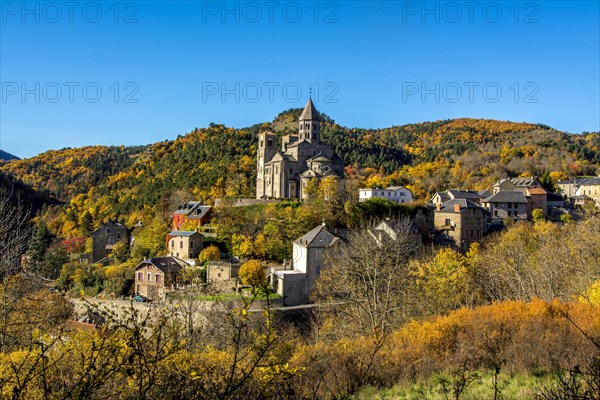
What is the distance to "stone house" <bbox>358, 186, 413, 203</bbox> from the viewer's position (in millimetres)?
57000

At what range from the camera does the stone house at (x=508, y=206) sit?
50.7 metres

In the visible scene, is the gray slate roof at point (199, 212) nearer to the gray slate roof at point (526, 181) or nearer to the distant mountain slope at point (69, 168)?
the gray slate roof at point (526, 181)

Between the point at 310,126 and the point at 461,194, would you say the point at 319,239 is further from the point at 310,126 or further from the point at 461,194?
the point at 310,126

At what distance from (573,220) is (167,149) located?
234ft

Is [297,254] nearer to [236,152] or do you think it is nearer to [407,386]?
[407,386]

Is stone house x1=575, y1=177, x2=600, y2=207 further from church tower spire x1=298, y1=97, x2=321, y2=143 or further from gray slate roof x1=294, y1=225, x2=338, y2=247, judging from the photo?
gray slate roof x1=294, y1=225, x2=338, y2=247

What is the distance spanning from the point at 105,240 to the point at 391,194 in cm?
3243

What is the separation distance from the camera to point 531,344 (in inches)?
546

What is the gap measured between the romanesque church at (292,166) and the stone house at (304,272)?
18203 millimetres

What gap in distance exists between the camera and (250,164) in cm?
6938

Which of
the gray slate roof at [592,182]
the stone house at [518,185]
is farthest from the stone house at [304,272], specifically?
the gray slate roof at [592,182]

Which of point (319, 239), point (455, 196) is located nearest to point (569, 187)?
point (455, 196)

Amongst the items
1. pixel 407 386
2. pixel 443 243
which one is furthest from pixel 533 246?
pixel 407 386

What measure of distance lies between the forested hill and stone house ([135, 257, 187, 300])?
1718 centimetres
